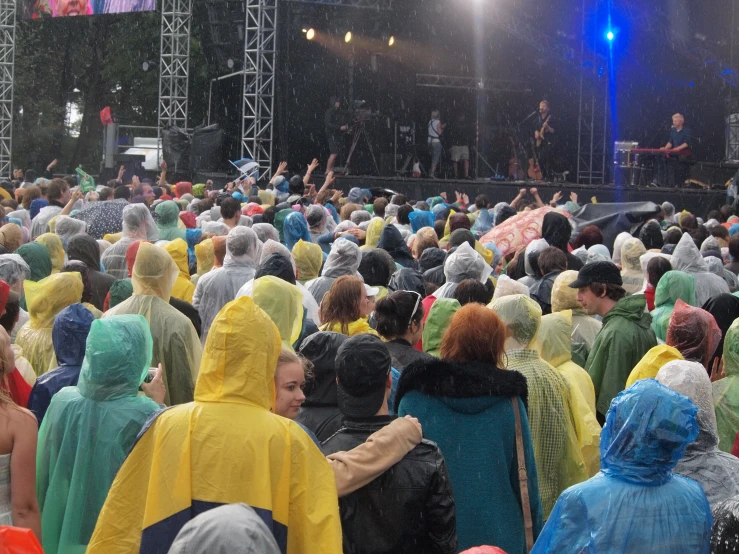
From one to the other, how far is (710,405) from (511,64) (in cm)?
2073

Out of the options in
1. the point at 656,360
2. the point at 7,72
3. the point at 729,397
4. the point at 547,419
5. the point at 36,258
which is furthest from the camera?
the point at 7,72

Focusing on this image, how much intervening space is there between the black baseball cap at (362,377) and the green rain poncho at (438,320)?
5.39ft

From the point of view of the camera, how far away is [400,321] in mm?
4395

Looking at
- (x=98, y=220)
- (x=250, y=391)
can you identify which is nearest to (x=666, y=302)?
(x=250, y=391)

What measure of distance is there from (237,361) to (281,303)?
1982mm

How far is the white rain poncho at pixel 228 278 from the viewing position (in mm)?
6301

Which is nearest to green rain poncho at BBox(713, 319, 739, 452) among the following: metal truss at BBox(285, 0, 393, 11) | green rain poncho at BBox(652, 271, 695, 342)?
green rain poncho at BBox(652, 271, 695, 342)

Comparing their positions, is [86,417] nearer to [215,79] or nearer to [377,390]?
[377,390]

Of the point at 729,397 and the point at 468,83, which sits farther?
the point at 468,83

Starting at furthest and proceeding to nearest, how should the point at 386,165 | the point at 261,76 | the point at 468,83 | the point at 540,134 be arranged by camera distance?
the point at 468,83 → the point at 386,165 → the point at 540,134 → the point at 261,76

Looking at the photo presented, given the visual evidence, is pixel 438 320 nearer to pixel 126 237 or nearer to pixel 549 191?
pixel 126 237

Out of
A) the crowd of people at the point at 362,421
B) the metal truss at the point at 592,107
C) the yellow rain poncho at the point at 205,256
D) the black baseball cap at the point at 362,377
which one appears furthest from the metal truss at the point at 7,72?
the black baseball cap at the point at 362,377

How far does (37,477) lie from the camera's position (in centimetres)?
372

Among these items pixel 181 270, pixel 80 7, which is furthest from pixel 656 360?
pixel 80 7
